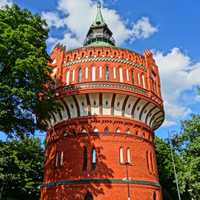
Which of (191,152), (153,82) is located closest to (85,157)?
(191,152)

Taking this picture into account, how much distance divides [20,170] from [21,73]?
21866 mm

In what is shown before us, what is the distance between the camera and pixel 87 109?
24.3 metres

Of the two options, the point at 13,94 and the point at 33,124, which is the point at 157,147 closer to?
the point at 33,124

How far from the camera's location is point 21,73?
15984mm

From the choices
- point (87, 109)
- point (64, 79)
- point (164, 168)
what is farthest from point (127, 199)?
point (164, 168)

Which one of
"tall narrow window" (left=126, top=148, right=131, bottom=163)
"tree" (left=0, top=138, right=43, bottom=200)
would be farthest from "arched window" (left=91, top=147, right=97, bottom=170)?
"tree" (left=0, top=138, right=43, bottom=200)

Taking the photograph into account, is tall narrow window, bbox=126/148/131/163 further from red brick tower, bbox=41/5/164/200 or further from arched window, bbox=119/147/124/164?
arched window, bbox=119/147/124/164

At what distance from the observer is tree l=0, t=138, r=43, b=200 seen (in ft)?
109

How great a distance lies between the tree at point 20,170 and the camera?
3319 cm

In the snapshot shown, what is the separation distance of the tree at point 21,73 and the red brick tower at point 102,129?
6.05 m

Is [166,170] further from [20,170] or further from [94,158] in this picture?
[20,170]

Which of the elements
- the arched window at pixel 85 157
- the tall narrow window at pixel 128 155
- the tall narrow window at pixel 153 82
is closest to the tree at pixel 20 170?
the arched window at pixel 85 157

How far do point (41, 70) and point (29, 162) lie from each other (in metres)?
21.9

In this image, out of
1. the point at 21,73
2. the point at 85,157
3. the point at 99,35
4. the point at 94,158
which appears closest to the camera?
the point at 21,73
